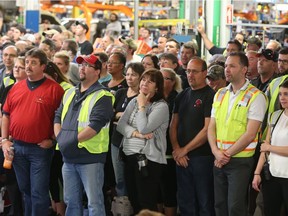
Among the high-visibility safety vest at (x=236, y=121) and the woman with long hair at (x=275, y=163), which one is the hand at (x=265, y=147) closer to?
the woman with long hair at (x=275, y=163)

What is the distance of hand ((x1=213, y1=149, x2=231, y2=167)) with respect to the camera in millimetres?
7035

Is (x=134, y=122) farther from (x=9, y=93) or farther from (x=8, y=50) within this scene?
(x=8, y=50)

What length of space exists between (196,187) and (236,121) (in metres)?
1.07

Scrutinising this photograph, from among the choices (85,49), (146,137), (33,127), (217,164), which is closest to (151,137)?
(146,137)

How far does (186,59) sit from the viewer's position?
998cm

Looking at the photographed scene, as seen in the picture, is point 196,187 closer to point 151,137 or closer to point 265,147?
point 151,137

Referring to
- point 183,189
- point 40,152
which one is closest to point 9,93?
point 40,152

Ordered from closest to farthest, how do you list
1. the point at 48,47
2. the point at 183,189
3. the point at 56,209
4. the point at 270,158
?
the point at 270,158 → the point at 183,189 → the point at 56,209 → the point at 48,47

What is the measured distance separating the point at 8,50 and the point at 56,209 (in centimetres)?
226

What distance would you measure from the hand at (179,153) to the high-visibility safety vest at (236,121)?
23.7 inches

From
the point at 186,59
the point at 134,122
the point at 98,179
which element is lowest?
the point at 98,179

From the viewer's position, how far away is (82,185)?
24.7 ft

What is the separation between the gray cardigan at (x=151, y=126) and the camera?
7.54 m

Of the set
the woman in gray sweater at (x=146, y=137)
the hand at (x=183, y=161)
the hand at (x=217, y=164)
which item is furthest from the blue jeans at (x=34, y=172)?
the hand at (x=217, y=164)
